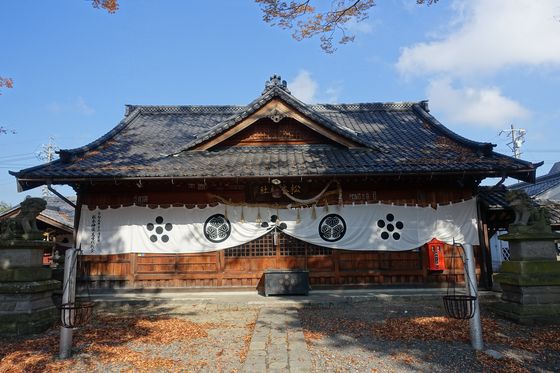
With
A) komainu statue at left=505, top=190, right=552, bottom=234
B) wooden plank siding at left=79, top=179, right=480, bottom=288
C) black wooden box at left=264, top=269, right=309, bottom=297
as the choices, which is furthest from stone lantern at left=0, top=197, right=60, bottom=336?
komainu statue at left=505, top=190, right=552, bottom=234

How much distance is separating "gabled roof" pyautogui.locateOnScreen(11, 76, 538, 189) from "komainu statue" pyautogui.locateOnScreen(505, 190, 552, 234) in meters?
2.35

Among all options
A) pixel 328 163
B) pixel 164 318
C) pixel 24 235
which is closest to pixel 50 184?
pixel 24 235

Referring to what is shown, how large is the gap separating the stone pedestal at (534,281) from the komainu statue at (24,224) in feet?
36.7

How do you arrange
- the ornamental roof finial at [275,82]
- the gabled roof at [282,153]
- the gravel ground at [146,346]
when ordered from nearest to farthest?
1. the gravel ground at [146,346]
2. the gabled roof at [282,153]
3. the ornamental roof finial at [275,82]

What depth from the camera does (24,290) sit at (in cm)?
762

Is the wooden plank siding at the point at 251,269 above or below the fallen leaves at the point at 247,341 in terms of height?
above

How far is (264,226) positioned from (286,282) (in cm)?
193

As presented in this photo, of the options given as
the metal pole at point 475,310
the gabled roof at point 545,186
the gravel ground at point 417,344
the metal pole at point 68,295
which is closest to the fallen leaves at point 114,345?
the metal pole at point 68,295

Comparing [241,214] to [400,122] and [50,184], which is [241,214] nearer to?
[50,184]

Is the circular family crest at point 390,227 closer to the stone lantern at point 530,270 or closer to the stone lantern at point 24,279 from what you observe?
the stone lantern at point 530,270

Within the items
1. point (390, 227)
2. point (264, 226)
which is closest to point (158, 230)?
point (264, 226)

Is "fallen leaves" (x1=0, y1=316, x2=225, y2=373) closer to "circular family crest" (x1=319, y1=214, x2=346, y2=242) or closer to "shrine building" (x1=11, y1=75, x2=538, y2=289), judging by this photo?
"shrine building" (x1=11, y1=75, x2=538, y2=289)

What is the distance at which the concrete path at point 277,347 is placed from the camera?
5.41 m

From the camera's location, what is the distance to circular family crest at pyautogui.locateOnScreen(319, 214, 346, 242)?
11.6 m
